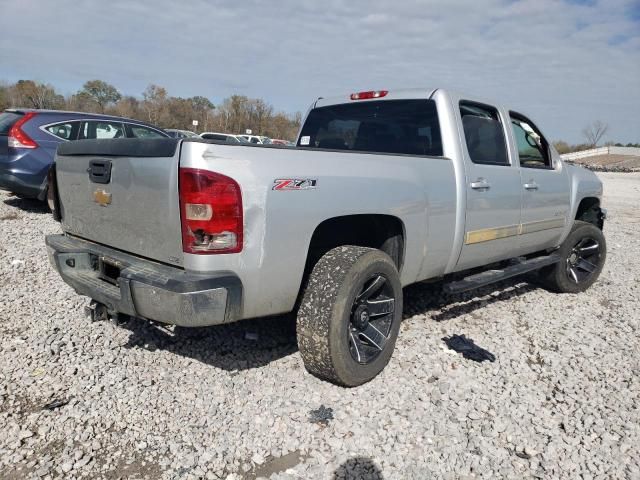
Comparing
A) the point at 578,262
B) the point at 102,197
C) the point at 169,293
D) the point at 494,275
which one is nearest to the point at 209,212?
the point at 169,293

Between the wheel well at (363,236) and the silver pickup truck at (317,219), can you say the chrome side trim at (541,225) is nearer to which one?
the silver pickup truck at (317,219)

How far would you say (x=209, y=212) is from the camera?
7.77 feet

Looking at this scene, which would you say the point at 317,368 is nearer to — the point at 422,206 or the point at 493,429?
the point at 493,429

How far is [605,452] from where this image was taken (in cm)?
259

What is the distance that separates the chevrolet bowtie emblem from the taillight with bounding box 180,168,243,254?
749 millimetres

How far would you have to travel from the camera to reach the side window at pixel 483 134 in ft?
13.1

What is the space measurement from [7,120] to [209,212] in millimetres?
6623

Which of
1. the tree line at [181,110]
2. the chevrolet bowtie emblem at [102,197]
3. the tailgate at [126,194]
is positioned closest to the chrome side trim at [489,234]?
the tailgate at [126,194]

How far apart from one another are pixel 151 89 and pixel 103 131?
2920 inches

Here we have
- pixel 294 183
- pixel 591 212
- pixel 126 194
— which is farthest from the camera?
pixel 591 212

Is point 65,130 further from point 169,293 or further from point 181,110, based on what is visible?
point 181,110

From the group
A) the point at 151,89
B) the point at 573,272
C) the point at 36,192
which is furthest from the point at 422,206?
the point at 151,89

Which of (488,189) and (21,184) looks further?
(21,184)

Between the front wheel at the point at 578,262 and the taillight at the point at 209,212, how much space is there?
4137mm
